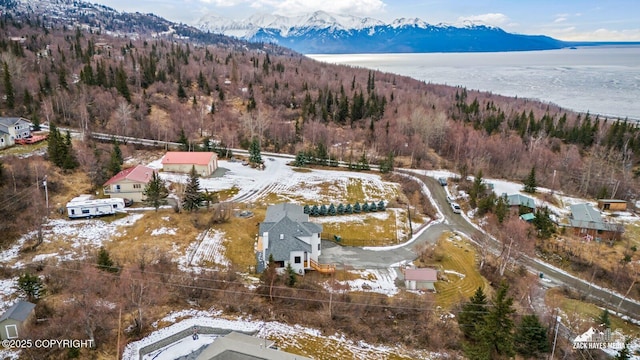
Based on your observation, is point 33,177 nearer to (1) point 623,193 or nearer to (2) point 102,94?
(2) point 102,94

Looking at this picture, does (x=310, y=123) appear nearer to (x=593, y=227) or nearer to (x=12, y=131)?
(x=12, y=131)

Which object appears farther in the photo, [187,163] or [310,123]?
[310,123]

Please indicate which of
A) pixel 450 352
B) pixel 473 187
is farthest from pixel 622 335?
pixel 473 187

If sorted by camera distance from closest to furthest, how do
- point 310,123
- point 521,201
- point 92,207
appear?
1. point 92,207
2. point 521,201
3. point 310,123

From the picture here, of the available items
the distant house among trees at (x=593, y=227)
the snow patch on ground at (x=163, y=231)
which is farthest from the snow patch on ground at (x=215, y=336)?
the distant house among trees at (x=593, y=227)

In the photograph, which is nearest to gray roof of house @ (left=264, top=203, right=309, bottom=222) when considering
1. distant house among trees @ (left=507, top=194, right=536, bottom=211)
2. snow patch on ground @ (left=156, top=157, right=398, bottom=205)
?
snow patch on ground @ (left=156, top=157, right=398, bottom=205)

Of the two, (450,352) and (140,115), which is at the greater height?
(140,115)

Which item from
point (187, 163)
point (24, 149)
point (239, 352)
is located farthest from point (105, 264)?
point (24, 149)
